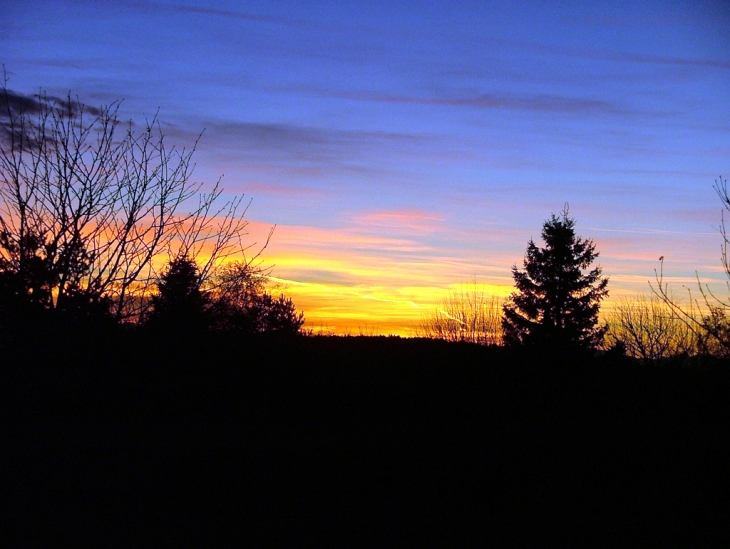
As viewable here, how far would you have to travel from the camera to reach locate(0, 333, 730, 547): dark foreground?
500 centimetres

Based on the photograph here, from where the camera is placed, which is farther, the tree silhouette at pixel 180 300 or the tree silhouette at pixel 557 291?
the tree silhouette at pixel 557 291

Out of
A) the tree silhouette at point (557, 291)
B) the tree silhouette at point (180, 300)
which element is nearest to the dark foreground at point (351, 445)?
the tree silhouette at point (180, 300)

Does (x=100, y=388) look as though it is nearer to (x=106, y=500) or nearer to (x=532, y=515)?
(x=106, y=500)

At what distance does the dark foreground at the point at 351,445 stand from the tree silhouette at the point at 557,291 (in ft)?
83.2

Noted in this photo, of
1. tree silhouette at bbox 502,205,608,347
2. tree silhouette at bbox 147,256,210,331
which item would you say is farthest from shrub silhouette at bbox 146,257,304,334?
tree silhouette at bbox 502,205,608,347

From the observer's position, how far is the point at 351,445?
6570 millimetres

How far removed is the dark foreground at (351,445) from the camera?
16.4 ft

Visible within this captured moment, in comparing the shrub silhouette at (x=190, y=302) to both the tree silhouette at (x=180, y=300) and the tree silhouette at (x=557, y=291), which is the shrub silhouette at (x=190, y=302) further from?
the tree silhouette at (x=557, y=291)

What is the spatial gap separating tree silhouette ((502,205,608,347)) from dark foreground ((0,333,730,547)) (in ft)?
83.2

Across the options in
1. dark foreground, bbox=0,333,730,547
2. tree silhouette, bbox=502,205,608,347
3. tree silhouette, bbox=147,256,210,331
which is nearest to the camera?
dark foreground, bbox=0,333,730,547

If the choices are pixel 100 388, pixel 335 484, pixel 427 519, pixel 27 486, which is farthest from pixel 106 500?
pixel 100 388

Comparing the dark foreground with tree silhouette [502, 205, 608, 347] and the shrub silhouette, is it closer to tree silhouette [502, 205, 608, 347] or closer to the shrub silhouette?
the shrub silhouette

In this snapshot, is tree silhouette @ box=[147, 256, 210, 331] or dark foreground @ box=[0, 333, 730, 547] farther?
tree silhouette @ box=[147, 256, 210, 331]

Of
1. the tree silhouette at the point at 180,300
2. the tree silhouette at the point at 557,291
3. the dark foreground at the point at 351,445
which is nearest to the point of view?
the dark foreground at the point at 351,445
